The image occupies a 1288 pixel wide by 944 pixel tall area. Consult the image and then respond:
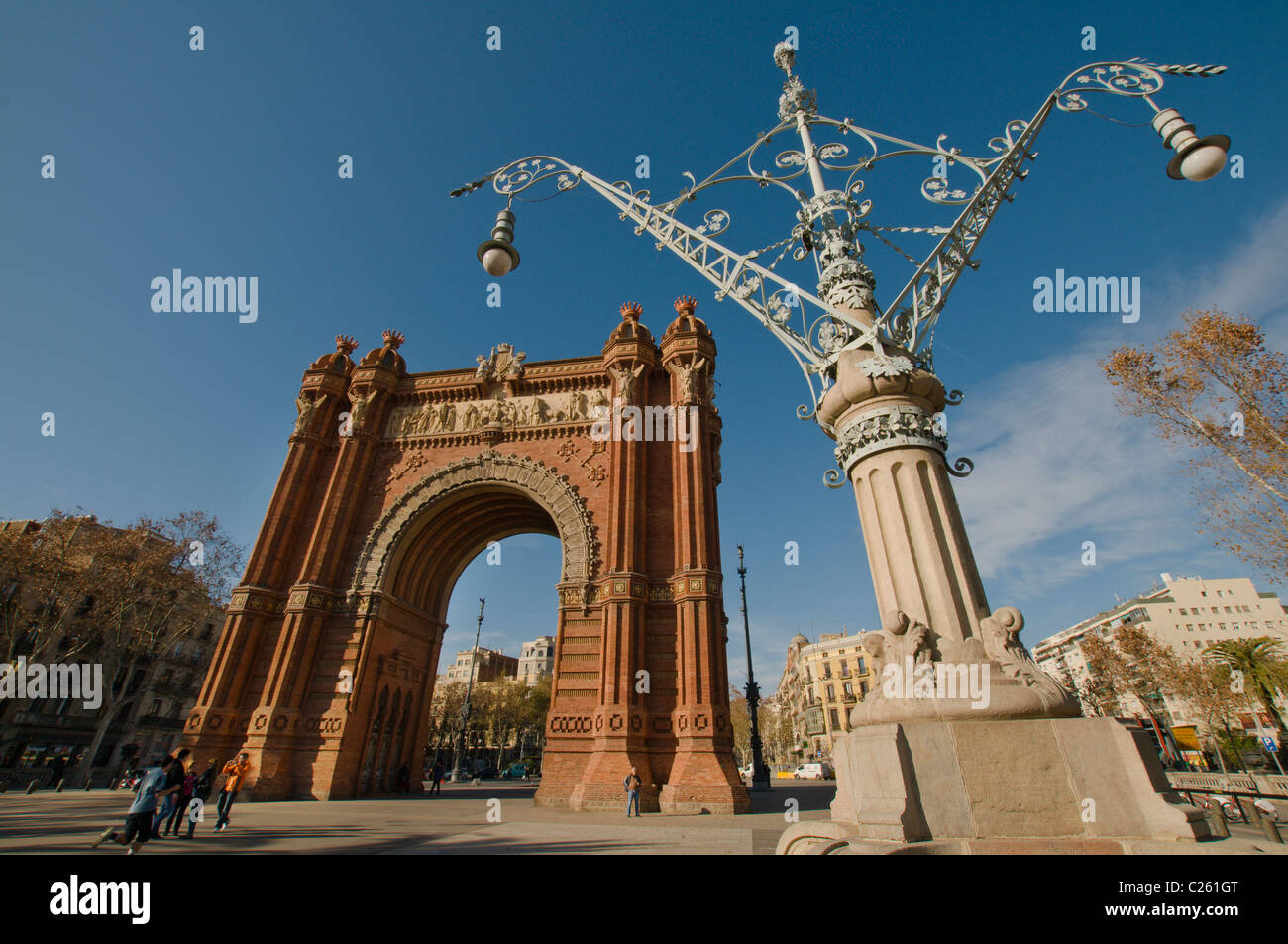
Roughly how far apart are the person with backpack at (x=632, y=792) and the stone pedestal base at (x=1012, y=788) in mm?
10181

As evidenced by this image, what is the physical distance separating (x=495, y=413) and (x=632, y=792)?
14.0 m

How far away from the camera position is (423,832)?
9453 millimetres

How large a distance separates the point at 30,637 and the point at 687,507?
133 ft

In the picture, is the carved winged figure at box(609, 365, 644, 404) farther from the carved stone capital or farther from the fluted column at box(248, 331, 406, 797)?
the carved stone capital

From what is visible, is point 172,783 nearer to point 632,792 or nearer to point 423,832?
point 423,832

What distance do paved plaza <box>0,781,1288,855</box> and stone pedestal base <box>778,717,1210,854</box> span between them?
0.30 m

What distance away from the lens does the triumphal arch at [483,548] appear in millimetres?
15555

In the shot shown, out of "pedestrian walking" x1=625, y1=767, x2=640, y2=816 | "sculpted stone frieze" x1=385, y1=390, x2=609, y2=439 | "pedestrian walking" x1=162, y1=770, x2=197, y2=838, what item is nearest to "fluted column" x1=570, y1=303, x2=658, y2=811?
"pedestrian walking" x1=625, y1=767, x2=640, y2=816

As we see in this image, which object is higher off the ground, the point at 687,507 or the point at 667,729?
the point at 687,507

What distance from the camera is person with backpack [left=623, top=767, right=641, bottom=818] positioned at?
1313cm

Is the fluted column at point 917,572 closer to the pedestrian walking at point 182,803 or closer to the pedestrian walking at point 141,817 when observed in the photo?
the pedestrian walking at point 141,817
